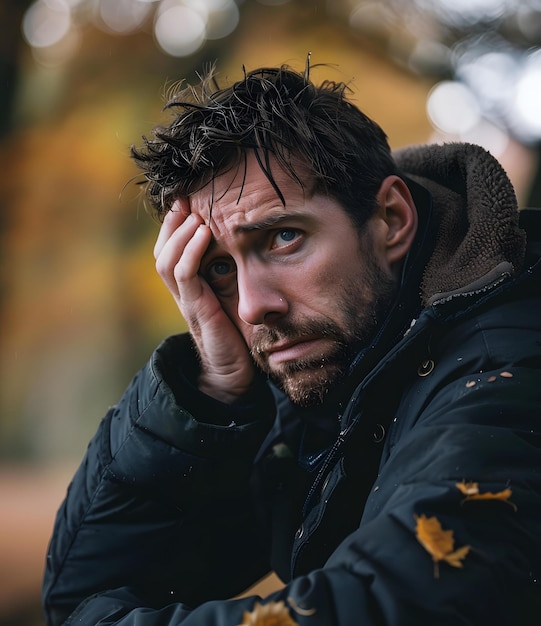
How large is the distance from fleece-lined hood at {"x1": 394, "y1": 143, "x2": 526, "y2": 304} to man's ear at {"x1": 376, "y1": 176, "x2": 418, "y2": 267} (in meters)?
0.08

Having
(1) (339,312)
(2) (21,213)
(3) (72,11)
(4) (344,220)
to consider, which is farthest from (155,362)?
(3) (72,11)

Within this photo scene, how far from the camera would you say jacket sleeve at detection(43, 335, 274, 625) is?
2029 millimetres

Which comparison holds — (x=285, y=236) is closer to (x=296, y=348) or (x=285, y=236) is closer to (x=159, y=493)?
(x=296, y=348)

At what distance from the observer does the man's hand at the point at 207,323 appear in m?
2.12

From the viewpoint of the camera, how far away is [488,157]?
1.96 meters

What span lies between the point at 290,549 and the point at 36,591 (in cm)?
304

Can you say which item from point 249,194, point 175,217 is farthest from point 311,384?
point 175,217

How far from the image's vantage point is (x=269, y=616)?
117cm

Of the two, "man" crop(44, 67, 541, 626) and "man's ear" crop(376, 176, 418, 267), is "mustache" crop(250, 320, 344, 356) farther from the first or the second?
"man's ear" crop(376, 176, 418, 267)

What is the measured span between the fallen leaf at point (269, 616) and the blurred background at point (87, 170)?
14.2 feet

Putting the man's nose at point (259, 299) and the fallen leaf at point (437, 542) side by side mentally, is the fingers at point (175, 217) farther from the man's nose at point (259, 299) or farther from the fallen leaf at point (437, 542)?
the fallen leaf at point (437, 542)

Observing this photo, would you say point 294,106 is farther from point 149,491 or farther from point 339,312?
point 149,491

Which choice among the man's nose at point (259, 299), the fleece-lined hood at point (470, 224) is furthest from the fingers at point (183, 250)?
the fleece-lined hood at point (470, 224)

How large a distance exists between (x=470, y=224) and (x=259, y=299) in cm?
61
